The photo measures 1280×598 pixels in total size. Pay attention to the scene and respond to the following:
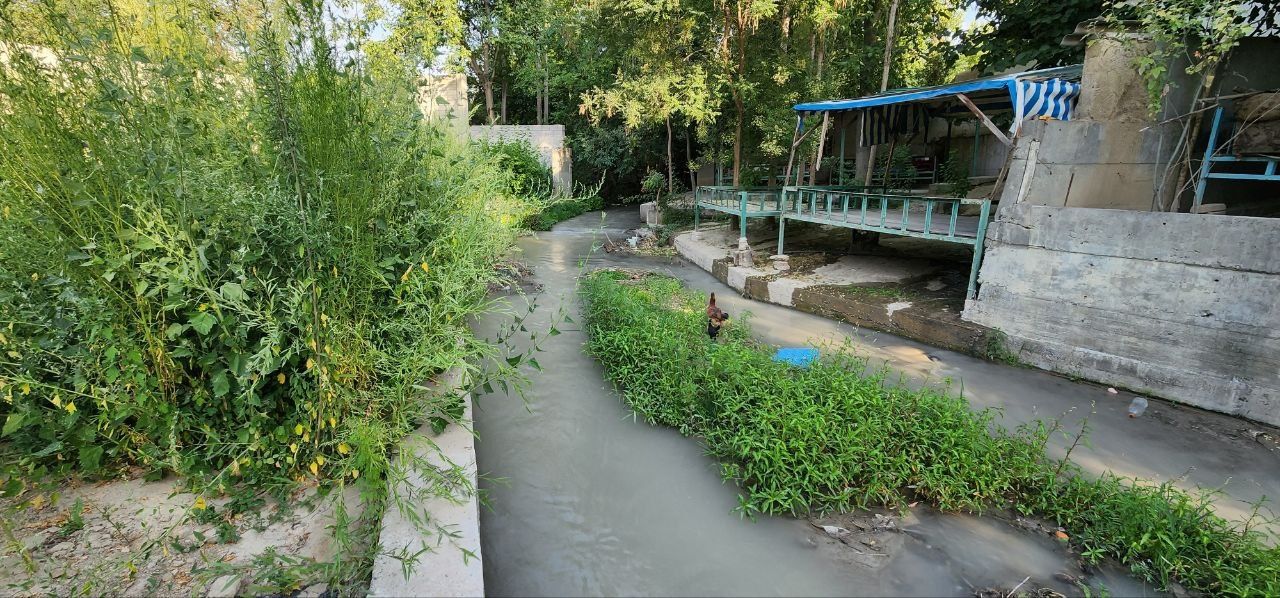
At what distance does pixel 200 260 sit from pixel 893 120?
38.0 feet

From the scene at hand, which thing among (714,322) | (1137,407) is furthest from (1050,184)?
(714,322)

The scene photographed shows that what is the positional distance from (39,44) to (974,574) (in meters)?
6.04

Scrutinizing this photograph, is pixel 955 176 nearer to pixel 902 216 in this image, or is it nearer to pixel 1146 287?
pixel 902 216

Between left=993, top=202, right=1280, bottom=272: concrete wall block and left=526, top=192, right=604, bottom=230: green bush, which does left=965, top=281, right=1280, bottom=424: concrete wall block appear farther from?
left=526, top=192, right=604, bottom=230: green bush

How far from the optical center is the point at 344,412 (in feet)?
10.9

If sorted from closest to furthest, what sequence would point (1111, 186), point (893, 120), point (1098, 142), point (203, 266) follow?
1. point (203, 266)
2. point (1098, 142)
3. point (1111, 186)
4. point (893, 120)

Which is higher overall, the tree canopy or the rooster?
the tree canopy

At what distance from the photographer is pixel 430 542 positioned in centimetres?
283

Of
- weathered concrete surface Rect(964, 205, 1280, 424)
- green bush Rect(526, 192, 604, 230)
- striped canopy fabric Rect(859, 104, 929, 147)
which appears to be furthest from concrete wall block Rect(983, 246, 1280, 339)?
green bush Rect(526, 192, 604, 230)

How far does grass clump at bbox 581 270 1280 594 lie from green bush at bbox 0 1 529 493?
2.50 metres

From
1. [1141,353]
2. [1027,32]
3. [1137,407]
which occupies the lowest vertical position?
[1137,407]

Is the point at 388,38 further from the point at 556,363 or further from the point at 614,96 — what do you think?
the point at 614,96

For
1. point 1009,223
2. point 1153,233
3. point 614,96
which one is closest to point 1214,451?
point 1153,233

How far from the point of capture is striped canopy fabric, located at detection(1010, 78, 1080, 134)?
23.5 feet
